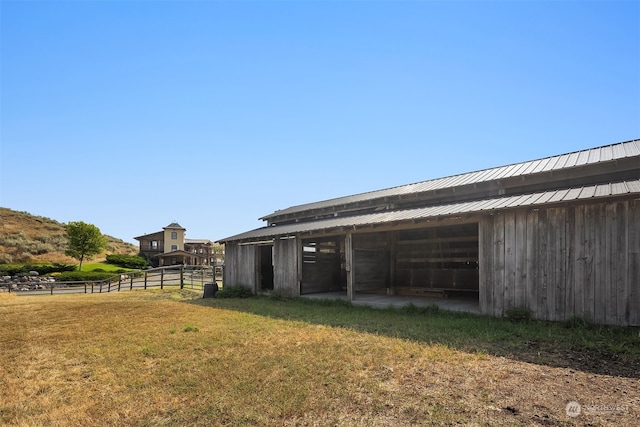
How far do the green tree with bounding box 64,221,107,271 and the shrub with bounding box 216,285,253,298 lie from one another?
38.6 meters

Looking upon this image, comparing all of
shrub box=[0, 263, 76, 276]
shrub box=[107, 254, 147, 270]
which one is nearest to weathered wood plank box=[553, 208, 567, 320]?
shrub box=[0, 263, 76, 276]

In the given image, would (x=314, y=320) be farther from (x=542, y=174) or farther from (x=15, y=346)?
(x=542, y=174)

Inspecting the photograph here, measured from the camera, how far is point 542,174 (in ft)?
38.7

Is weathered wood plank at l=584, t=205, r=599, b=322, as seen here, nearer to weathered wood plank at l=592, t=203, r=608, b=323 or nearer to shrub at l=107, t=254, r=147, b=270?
weathered wood plank at l=592, t=203, r=608, b=323

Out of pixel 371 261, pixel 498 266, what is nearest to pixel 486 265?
pixel 498 266

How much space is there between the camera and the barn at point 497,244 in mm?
8156

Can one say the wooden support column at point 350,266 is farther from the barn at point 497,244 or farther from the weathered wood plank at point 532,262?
the weathered wood plank at point 532,262

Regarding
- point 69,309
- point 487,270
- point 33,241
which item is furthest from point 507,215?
point 33,241

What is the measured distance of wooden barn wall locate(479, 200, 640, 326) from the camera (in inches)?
312

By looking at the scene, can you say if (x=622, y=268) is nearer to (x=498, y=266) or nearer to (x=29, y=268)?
(x=498, y=266)

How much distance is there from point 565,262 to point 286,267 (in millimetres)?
10224

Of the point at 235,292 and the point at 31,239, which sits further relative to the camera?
the point at 31,239

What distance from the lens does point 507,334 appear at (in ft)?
25.1

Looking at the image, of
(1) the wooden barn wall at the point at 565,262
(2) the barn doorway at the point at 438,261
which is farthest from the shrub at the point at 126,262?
(1) the wooden barn wall at the point at 565,262
